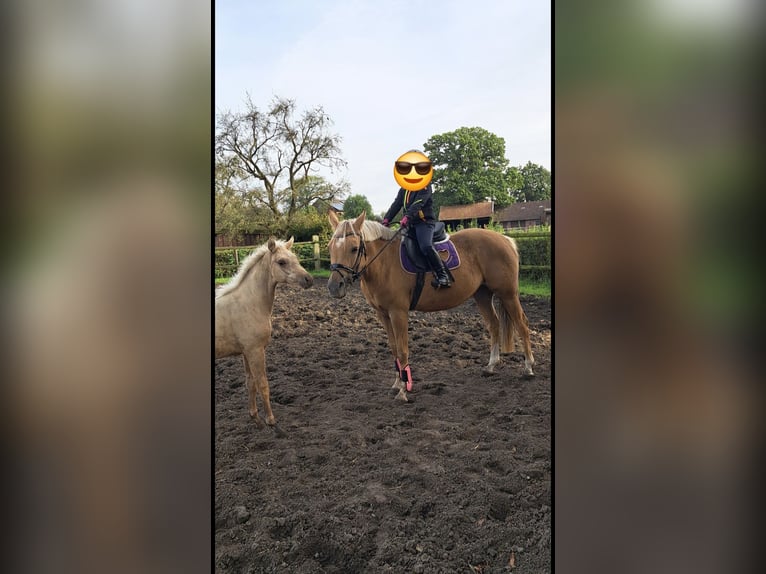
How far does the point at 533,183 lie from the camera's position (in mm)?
1954

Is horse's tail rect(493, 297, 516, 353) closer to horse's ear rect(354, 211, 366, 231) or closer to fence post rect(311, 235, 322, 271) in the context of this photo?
horse's ear rect(354, 211, 366, 231)

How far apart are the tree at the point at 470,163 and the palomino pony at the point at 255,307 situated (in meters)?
0.82

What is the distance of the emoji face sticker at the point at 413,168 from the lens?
2.04m

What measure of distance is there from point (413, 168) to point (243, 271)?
3.10ft

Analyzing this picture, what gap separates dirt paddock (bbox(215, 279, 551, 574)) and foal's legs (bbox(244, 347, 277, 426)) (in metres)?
0.04

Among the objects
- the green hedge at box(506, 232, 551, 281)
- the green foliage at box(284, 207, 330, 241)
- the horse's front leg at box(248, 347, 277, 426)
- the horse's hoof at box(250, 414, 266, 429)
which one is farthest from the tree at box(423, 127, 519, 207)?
the horse's hoof at box(250, 414, 266, 429)

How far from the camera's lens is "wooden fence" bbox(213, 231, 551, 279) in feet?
6.42

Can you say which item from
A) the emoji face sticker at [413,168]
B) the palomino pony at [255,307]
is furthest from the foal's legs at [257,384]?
the emoji face sticker at [413,168]

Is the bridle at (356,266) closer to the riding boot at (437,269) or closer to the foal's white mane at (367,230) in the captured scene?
the foal's white mane at (367,230)

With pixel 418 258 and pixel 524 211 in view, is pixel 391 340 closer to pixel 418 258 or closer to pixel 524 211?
pixel 418 258
